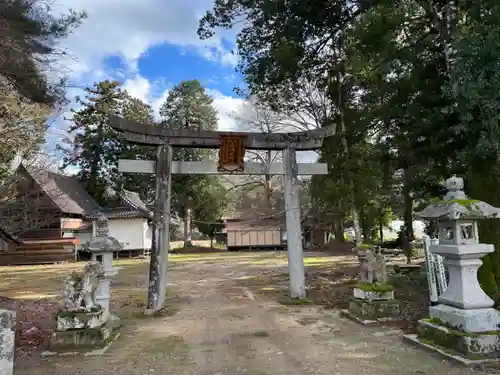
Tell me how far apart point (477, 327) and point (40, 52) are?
30.3 feet

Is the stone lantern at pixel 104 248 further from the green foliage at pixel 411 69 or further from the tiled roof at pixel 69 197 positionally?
the tiled roof at pixel 69 197

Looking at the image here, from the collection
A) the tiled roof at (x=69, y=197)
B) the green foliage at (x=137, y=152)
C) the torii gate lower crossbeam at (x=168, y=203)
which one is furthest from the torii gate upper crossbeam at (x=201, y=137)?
the green foliage at (x=137, y=152)

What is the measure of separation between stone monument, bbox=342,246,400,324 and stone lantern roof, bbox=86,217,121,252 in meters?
4.77

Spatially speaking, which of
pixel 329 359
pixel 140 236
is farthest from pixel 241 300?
pixel 140 236

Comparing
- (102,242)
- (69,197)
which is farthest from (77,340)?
(69,197)

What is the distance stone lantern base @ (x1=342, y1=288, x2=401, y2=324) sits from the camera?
6.93 meters

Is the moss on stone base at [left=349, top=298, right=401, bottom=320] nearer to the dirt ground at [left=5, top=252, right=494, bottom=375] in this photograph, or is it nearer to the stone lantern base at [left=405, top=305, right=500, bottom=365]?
the dirt ground at [left=5, top=252, right=494, bottom=375]

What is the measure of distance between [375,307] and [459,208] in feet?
9.41

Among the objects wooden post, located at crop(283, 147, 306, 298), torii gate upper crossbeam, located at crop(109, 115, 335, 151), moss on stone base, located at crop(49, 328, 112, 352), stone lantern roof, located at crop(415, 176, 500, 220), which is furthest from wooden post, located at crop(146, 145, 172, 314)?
stone lantern roof, located at crop(415, 176, 500, 220)

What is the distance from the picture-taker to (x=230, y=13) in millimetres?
10312

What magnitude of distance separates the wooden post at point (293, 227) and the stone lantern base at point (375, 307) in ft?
7.31

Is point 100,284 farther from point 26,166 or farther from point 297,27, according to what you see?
point 297,27

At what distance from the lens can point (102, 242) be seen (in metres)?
7.20

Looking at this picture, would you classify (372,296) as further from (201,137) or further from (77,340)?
(201,137)
